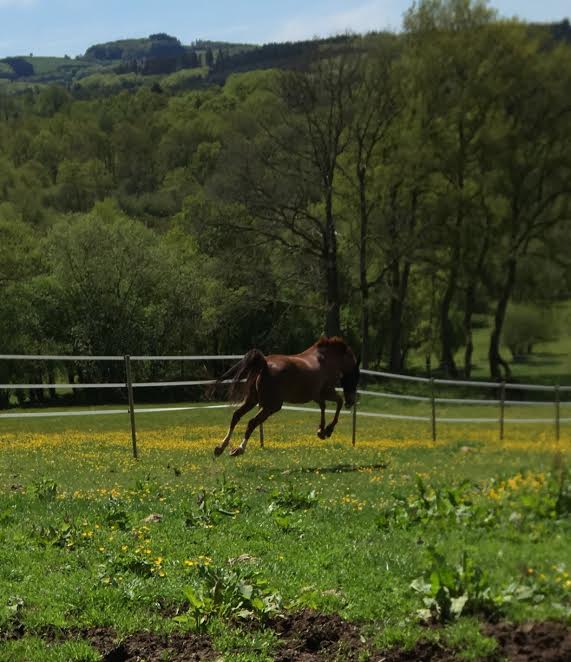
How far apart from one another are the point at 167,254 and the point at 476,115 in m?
23.3

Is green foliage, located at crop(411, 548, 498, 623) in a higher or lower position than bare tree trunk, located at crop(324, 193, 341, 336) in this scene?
higher

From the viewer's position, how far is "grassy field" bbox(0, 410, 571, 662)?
4.21 metres

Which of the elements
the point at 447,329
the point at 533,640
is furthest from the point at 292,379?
the point at 447,329

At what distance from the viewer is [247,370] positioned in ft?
37.2

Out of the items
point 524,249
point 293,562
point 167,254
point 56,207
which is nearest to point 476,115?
point 524,249

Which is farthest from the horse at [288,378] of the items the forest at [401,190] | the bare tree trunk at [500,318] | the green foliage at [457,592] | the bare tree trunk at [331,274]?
the bare tree trunk at [500,318]

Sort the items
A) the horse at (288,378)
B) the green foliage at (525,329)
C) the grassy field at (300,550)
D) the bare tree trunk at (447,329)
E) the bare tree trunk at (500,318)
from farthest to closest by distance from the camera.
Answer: the green foliage at (525,329), the bare tree trunk at (447,329), the bare tree trunk at (500,318), the horse at (288,378), the grassy field at (300,550)

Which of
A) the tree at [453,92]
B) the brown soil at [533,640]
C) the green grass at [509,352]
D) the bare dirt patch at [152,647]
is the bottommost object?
the green grass at [509,352]

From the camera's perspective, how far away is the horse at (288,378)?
37.3ft

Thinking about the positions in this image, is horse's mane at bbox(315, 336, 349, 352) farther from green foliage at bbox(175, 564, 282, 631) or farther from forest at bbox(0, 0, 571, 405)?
forest at bbox(0, 0, 571, 405)

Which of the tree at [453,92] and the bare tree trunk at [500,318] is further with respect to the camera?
the bare tree trunk at [500,318]

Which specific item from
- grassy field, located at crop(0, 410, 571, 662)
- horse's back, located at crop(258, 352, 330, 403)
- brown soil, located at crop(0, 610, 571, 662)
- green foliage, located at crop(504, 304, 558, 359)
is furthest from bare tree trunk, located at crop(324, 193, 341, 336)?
brown soil, located at crop(0, 610, 571, 662)

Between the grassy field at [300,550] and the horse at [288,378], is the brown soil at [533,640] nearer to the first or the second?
the grassy field at [300,550]

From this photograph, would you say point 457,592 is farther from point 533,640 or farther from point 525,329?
point 525,329
